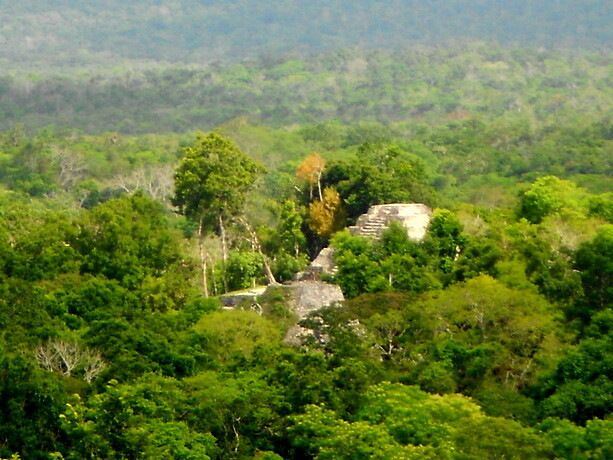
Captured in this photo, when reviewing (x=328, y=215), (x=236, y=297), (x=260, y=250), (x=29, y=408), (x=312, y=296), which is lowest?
(x=260, y=250)

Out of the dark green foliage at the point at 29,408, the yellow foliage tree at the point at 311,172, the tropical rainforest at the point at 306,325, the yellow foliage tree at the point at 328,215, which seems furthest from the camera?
the yellow foliage tree at the point at 311,172

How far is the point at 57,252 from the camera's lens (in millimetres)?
40781

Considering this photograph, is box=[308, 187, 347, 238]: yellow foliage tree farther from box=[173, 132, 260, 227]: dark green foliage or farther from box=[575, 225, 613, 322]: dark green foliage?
box=[575, 225, 613, 322]: dark green foliage

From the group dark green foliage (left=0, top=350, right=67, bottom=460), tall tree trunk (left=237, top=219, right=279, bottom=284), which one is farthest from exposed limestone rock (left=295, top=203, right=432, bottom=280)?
dark green foliage (left=0, top=350, right=67, bottom=460)

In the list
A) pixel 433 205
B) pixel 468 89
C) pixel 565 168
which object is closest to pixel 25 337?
pixel 433 205

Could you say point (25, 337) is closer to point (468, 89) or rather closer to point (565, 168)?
point (565, 168)

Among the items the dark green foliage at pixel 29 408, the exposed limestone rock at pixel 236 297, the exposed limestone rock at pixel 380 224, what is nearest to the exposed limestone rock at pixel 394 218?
the exposed limestone rock at pixel 380 224

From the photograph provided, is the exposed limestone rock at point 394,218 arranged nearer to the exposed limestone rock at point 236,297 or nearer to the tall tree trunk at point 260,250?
the tall tree trunk at point 260,250

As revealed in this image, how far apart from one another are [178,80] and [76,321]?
388ft

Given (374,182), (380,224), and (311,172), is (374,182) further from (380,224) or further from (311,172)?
(380,224)

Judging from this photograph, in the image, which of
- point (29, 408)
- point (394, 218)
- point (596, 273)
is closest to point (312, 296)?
point (394, 218)

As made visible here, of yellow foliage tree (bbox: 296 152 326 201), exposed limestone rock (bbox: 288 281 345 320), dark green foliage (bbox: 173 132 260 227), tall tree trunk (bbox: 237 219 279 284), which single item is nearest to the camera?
exposed limestone rock (bbox: 288 281 345 320)

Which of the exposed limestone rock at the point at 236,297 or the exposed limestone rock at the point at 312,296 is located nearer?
the exposed limestone rock at the point at 312,296

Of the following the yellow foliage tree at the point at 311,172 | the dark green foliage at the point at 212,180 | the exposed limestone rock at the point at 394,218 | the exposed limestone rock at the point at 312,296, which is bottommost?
the exposed limestone rock at the point at 312,296
